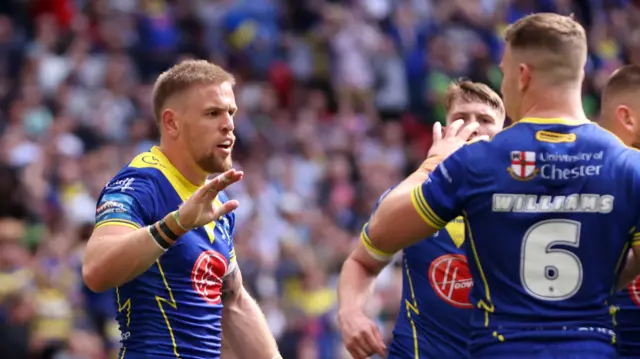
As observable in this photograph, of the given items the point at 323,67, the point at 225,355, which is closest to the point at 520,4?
the point at 323,67

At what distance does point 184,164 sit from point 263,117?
11564 mm

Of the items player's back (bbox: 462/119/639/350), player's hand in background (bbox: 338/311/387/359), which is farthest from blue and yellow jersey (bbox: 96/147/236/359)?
player's back (bbox: 462/119/639/350)

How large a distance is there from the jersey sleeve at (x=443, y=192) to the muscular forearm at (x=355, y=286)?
0.60 meters

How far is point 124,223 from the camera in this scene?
6191 millimetres

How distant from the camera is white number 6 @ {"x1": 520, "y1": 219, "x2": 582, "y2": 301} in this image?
17.1ft

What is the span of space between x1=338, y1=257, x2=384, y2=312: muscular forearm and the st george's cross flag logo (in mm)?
956

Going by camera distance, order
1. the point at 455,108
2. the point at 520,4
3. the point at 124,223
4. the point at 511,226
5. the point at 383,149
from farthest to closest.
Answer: the point at 520,4 → the point at 383,149 → the point at 455,108 → the point at 124,223 → the point at 511,226

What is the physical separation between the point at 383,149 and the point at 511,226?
534 inches

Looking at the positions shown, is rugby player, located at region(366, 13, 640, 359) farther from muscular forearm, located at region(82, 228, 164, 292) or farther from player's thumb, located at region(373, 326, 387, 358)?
muscular forearm, located at region(82, 228, 164, 292)

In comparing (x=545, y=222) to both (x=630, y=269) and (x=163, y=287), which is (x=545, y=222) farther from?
(x=163, y=287)

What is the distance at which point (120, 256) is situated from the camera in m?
5.98

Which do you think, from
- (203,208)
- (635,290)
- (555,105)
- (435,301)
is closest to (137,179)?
(203,208)

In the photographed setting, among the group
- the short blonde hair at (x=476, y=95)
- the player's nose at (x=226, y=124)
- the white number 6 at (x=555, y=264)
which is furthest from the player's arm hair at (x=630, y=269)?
the player's nose at (x=226, y=124)

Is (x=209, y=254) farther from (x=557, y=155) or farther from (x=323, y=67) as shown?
(x=323, y=67)
